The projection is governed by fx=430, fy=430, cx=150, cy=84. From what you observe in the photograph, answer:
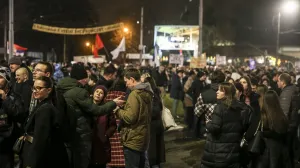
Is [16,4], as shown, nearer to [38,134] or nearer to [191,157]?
[191,157]

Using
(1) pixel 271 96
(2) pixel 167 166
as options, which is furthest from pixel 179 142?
(1) pixel 271 96

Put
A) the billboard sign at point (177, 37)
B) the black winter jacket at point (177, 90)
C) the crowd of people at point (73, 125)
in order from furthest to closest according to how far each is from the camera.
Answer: the billboard sign at point (177, 37) → the black winter jacket at point (177, 90) → the crowd of people at point (73, 125)

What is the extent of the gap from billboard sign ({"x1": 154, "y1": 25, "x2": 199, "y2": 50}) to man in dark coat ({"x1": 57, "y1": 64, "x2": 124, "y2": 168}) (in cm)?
3028

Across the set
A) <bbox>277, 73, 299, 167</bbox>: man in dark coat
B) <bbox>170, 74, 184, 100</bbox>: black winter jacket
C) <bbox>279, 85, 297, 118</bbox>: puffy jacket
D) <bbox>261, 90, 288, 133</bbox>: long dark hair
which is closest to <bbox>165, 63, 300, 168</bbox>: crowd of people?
<bbox>261, 90, 288, 133</bbox>: long dark hair

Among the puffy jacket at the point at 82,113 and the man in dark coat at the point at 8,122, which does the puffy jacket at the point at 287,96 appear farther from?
the man in dark coat at the point at 8,122

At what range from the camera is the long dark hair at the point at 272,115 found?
624 cm

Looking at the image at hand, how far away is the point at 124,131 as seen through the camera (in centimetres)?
604

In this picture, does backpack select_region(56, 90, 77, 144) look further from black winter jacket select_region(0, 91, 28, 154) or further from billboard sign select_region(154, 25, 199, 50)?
billboard sign select_region(154, 25, 199, 50)

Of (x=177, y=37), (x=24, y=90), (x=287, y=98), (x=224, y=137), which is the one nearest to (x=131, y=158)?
(x=224, y=137)

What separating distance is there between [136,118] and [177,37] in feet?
104

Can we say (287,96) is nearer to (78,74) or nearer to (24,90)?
(78,74)

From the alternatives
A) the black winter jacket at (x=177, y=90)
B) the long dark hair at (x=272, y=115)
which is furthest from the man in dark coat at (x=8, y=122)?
the black winter jacket at (x=177, y=90)

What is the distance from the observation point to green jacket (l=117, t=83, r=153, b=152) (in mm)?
5879

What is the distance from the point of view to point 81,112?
568cm
